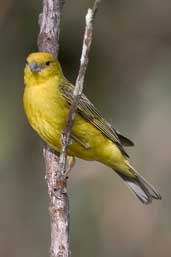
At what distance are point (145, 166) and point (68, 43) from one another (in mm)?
1697

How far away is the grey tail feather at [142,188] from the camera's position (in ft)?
23.6

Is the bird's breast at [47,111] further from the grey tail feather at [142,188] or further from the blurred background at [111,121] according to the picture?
the blurred background at [111,121]

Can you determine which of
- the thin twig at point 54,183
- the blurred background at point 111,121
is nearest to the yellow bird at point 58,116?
the thin twig at point 54,183

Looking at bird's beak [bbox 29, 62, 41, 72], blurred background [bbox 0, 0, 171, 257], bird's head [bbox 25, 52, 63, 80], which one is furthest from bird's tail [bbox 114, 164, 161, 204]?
blurred background [bbox 0, 0, 171, 257]

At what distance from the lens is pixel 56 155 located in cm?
684

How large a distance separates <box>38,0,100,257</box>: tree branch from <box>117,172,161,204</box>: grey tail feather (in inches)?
30.5

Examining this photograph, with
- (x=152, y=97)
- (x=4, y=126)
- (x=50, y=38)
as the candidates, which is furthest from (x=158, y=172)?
(x=50, y=38)

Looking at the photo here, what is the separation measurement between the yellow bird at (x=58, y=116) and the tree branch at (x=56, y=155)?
9.6 inches

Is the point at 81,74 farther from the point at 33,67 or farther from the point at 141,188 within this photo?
the point at 141,188

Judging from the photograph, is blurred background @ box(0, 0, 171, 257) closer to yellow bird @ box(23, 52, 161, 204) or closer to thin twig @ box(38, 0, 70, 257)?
yellow bird @ box(23, 52, 161, 204)

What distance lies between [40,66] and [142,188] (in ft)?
4.60

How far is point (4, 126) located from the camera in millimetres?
9562

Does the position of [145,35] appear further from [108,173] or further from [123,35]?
[108,173]

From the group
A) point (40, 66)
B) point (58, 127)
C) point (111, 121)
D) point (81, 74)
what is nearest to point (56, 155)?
point (58, 127)
